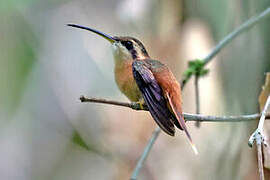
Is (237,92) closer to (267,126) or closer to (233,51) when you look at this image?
(233,51)

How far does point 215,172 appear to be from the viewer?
3223 millimetres

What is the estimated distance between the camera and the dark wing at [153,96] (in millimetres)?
2008

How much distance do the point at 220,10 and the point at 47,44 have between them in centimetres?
136

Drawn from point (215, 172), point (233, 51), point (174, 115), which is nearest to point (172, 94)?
point (174, 115)

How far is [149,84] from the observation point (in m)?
2.25

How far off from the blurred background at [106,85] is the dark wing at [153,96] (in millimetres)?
1110

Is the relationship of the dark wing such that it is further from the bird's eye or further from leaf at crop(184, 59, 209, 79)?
leaf at crop(184, 59, 209, 79)

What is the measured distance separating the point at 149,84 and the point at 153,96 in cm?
11

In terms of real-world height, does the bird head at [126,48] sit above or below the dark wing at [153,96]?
above

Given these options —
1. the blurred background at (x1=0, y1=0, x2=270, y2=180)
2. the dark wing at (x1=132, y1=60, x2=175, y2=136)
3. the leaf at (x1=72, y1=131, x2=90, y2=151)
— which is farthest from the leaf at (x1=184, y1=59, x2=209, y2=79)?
the leaf at (x1=72, y1=131, x2=90, y2=151)

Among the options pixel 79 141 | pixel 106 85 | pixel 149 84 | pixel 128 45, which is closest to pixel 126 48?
pixel 128 45

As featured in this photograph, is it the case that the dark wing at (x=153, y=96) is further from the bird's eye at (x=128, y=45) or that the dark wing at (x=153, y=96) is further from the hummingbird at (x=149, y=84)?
the bird's eye at (x=128, y=45)

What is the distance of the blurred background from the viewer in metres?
3.39

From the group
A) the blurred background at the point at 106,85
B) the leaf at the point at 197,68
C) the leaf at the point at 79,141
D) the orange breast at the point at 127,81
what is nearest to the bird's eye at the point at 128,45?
the orange breast at the point at 127,81
